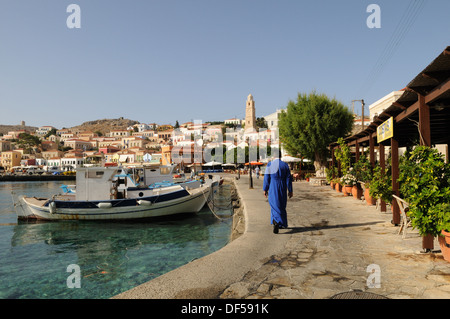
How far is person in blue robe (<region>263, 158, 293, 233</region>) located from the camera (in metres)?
6.54

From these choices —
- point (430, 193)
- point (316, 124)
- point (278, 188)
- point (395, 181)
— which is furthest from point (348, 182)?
point (316, 124)

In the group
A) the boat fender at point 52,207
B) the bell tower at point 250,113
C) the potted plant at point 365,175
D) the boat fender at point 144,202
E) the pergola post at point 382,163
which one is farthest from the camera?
the bell tower at point 250,113

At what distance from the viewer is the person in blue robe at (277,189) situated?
6543mm

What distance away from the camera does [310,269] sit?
13.7ft

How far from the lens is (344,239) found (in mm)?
5965

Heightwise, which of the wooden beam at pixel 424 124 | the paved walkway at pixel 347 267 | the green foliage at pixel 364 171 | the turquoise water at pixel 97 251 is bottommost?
the turquoise water at pixel 97 251

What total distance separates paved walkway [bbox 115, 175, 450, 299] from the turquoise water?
2.86 meters

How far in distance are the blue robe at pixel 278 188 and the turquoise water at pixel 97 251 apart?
10.4 ft

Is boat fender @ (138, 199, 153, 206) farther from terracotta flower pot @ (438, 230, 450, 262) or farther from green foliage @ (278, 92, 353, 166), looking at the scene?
green foliage @ (278, 92, 353, 166)

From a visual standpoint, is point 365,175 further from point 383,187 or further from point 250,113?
point 250,113

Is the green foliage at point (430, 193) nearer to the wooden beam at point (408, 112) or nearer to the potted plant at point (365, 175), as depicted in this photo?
the wooden beam at point (408, 112)

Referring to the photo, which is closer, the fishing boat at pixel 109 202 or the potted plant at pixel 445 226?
the potted plant at pixel 445 226
